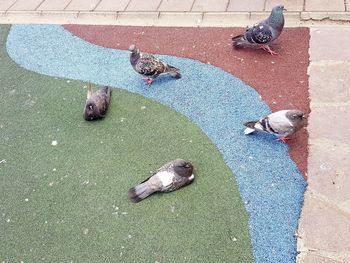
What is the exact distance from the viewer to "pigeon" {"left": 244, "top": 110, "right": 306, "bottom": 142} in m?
4.29

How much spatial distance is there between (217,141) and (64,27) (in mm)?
3794

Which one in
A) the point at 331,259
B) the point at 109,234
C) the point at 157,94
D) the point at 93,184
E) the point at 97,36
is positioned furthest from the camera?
the point at 97,36

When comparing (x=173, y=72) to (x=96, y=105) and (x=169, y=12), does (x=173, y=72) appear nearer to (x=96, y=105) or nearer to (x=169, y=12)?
(x=96, y=105)

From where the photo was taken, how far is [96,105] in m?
5.10

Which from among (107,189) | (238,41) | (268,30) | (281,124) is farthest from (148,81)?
(281,124)

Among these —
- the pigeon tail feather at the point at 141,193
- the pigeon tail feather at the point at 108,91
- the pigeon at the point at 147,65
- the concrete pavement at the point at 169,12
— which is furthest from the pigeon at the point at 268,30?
the pigeon tail feather at the point at 141,193

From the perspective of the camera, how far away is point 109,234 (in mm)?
3961

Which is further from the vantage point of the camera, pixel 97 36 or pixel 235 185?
pixel 97 36

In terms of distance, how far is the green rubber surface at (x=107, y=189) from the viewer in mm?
3830

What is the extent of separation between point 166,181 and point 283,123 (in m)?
1.36

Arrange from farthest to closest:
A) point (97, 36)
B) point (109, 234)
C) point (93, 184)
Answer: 1. point (97, 36)
2. point (93, 184)
3. point (109, 234)

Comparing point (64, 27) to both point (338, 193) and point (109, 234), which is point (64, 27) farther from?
point (338, 193)

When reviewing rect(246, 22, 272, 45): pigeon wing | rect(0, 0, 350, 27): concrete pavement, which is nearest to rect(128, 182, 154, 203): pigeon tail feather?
rect(246, 22, 272, 45): pigeon wing

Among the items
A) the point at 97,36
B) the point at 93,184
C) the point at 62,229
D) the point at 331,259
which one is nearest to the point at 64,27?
the point at 97,36
